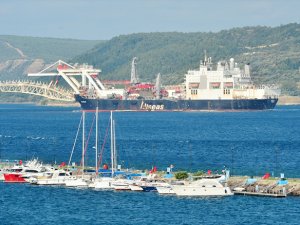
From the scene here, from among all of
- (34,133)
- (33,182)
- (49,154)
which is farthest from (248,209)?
(34,133)

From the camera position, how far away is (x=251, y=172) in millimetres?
81438

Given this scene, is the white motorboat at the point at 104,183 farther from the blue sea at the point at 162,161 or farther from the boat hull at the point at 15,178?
the boat hull at the point at 15,178

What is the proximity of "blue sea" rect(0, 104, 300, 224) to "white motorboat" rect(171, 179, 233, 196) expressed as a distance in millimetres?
1084

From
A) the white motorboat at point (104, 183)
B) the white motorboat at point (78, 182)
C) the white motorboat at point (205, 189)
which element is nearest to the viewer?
the white motorboat at point (205, 189)

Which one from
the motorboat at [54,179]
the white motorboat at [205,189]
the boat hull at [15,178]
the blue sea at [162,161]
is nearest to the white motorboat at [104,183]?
the blue sea at [162,161]

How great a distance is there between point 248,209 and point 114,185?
11.3 metres

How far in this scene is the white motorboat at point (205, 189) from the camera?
220ft

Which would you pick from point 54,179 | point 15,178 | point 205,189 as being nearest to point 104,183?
point 54,179

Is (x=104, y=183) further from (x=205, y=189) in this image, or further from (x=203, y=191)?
(x=205, y=189)

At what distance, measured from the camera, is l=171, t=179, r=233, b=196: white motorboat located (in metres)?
67.2

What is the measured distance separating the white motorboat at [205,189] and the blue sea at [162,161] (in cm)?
108

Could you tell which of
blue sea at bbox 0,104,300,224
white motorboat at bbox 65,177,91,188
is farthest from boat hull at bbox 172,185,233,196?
white motorboat at bbox 65,177,91,188

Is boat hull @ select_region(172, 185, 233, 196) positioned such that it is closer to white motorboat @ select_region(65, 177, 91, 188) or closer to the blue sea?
the blue sea

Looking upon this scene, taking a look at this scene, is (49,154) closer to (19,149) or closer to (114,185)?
(19,149)
